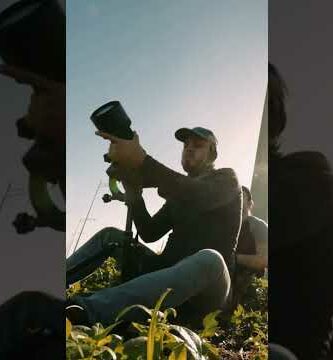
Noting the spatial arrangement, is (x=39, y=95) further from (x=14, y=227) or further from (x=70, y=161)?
(x=14, y=227)

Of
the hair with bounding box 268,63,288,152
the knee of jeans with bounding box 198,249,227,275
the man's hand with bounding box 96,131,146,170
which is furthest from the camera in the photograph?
the man's hand with bounding box 96,131,146,170

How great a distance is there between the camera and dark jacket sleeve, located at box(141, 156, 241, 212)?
8.50 ft

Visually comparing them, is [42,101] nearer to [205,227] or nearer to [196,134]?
[196,134]

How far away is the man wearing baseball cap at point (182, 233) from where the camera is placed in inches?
101

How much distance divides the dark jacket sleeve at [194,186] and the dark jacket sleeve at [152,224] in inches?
3.3

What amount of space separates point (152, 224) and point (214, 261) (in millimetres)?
318

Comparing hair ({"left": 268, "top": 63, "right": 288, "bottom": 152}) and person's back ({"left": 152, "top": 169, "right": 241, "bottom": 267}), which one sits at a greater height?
hair ({"left": 268, "top": 63, "right": 288, "bottom": 152})

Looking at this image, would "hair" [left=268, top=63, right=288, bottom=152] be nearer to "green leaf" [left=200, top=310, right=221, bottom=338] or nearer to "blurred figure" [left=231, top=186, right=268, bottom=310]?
"blurred figure" [left=231, top=186, right=268, bottom=310]

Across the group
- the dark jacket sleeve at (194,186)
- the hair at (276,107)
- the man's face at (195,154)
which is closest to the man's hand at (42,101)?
the dark jacket sleeve at (194,186)

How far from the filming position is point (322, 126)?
240 centimetres

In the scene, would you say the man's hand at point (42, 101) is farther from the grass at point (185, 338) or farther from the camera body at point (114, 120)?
the grass at point (185, 338)

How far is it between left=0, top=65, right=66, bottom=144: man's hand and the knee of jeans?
832 mm

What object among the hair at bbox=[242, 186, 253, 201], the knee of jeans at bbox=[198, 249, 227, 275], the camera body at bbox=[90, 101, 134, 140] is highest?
the camera body at bbox=[90, 101, 134, 140]

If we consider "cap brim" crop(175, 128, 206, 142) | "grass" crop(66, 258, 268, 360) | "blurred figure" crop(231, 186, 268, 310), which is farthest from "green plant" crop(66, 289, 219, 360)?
"cap brim" crop(175, 128, 206, 142)
